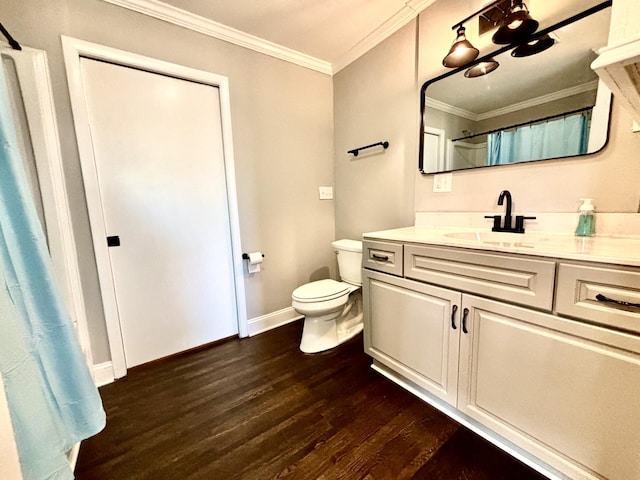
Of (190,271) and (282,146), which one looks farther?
(282,146)

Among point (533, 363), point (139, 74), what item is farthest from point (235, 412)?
point (139, 74)

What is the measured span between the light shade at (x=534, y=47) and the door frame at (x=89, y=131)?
1801 millimetres

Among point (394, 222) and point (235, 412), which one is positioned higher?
point (394, 222)

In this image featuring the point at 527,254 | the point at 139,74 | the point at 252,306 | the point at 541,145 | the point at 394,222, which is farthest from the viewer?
the point at 252,306

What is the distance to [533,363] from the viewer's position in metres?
0.99

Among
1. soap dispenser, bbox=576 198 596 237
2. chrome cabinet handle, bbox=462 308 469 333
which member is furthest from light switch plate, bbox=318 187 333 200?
soap dispenser, bbox=576 198 596 237

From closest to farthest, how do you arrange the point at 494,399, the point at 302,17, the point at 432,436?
1. the point at 494,399
2. the point at 432,436
3. the point at 302,17

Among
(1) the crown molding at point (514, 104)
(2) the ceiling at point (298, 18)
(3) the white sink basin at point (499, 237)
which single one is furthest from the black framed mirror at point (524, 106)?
(2) the ceiling at point (298, 18)

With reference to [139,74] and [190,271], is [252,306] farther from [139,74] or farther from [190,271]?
[139,74]

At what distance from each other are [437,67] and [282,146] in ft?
4.11

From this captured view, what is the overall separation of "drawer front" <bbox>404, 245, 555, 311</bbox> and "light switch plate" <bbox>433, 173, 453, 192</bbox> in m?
0.64

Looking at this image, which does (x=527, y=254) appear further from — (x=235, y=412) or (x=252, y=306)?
(x=252, y=306)

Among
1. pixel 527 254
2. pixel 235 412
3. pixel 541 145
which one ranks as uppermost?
pixel 541 145

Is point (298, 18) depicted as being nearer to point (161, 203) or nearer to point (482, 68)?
point (482, 68)
